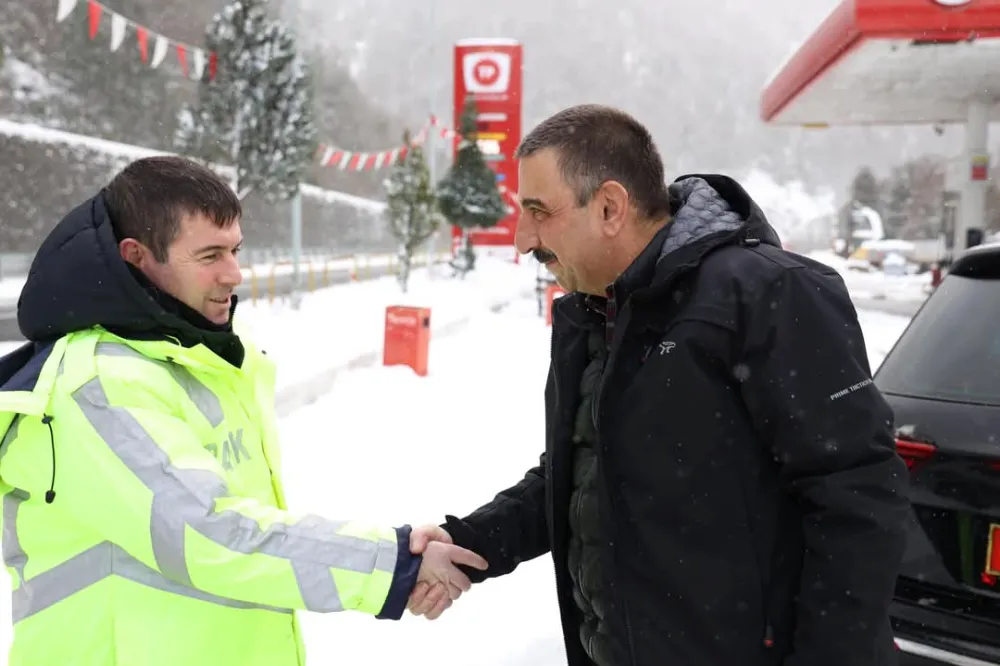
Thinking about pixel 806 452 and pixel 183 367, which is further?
pixel 183 367

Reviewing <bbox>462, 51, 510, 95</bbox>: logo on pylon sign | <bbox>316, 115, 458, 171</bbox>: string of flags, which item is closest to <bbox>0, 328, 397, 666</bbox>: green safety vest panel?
<bbox>316, 115, 458, 171</bbox>: string of flags

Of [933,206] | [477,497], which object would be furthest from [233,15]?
[933,206]

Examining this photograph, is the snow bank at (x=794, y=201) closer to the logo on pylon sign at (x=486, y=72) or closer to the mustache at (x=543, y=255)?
the logo on pylon sign at (x=486, y=72)

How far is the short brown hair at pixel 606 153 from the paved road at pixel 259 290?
346 cm

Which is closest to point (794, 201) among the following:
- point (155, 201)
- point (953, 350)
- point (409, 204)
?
point (409, 204)

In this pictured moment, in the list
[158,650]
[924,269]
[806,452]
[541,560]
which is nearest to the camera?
[806,452]

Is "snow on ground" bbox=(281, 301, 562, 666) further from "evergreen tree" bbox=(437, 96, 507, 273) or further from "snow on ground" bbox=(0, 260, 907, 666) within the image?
"evergreen tree" bbox=(437, 96, 507, 273)

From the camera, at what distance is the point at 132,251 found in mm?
1742

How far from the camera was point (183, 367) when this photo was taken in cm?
173

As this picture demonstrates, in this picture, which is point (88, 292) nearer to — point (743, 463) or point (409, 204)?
point (743, 463)

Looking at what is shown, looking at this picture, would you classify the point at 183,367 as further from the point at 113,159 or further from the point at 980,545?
the point at 113,159

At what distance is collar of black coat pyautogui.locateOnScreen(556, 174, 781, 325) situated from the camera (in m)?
1.63

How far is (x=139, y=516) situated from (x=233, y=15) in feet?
53.0

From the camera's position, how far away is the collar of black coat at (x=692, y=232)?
64.2 inches
